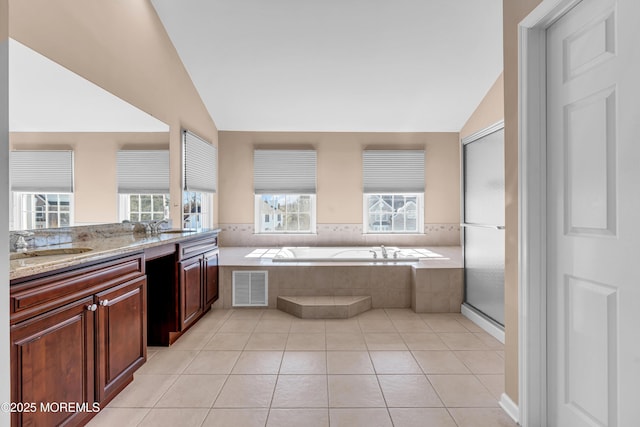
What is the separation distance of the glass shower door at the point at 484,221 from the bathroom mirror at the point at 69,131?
297cm

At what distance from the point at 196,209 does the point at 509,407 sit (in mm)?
3752

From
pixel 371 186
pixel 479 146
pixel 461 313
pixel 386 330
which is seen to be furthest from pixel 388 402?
pixel 371 186

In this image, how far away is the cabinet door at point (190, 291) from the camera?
2752 mm

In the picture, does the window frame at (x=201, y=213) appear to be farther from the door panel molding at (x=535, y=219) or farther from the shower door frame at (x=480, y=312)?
the door panel molding at (x=535, y=219)

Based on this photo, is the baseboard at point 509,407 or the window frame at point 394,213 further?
the window frame at point 394,213

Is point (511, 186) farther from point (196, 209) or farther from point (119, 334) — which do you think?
point (196, 209)

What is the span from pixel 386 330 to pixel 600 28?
2.49 m

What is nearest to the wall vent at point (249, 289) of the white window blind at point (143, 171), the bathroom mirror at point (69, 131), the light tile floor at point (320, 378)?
the light tile floor at point (320, 378)

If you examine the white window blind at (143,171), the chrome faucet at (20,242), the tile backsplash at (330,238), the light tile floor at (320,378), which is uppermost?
the white window blind at (143,171)

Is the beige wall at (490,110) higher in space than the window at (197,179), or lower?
higher

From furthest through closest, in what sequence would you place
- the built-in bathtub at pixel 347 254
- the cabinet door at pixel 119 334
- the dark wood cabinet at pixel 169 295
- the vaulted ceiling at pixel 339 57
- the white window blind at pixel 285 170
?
the white window blind at pixel 285 170
the built-in bathtub at pixel 347 254
the vaulted ceiling at pixel 339 57
the dark wood cabinet at pixel 169 295
the cabinet door at pixel 119 334

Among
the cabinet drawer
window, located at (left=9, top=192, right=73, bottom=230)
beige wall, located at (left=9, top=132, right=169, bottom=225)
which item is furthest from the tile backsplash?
the cabinet drawer

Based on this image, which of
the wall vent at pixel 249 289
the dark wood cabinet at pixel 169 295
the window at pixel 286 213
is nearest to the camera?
the dark wood cabinet at pixel 169 295

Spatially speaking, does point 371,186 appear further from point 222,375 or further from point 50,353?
point 50,353
